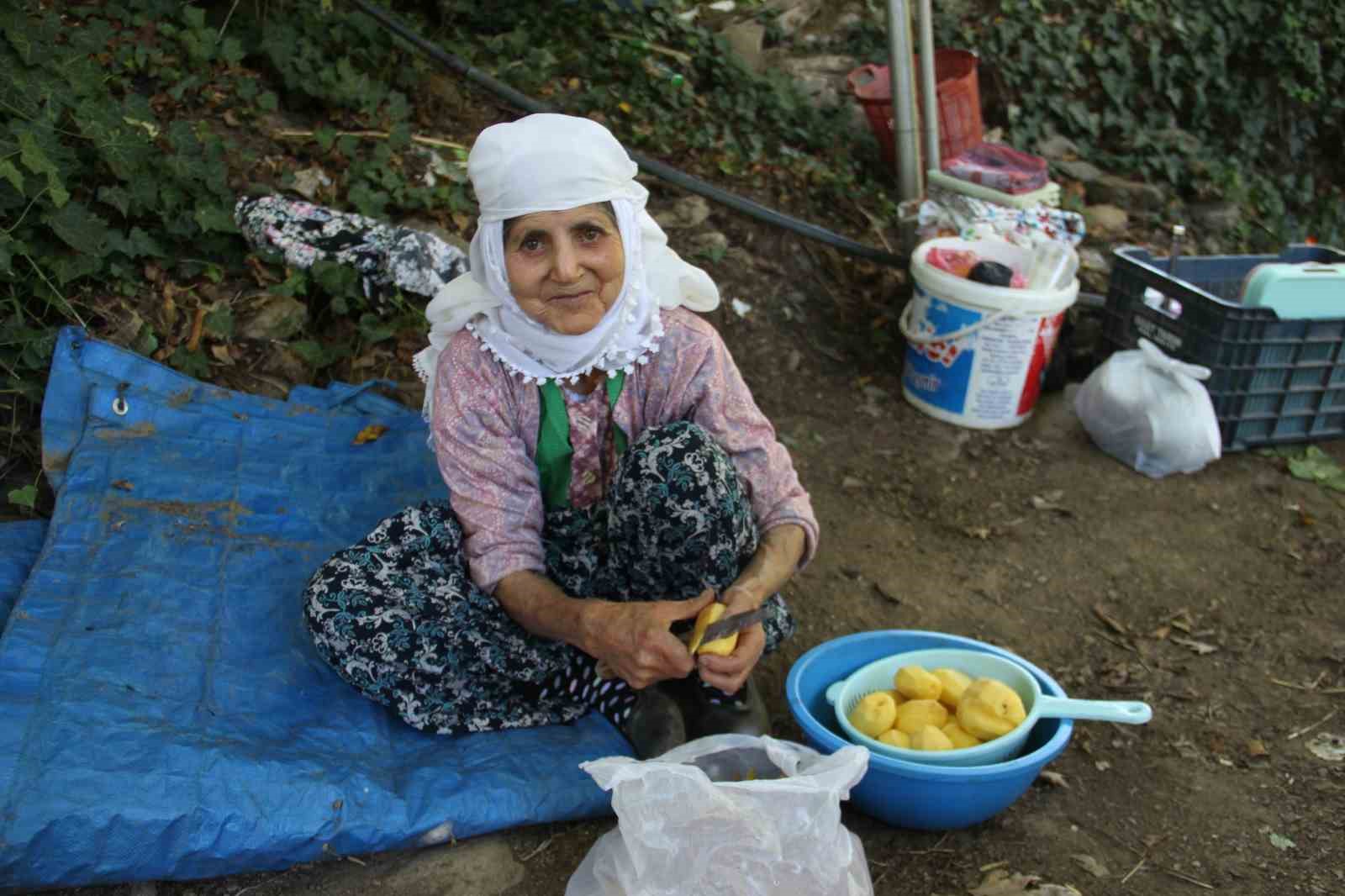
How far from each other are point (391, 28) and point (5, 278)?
5.10 ft

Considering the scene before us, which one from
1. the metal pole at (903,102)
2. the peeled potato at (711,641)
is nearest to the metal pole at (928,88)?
the metal pole at (903,102)

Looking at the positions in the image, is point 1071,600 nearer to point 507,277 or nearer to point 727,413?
point 727,413

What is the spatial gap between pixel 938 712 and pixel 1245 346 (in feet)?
5.70

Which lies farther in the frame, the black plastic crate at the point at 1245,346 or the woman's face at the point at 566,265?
the black plastic crate at the point at 1245,346

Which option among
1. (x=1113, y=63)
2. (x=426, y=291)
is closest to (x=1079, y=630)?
(x=426, y=291)

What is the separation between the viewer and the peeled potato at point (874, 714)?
1924 millimetres

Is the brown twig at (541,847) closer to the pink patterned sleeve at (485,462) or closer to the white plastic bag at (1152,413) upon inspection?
the pink patterned sleeve at (485,462)

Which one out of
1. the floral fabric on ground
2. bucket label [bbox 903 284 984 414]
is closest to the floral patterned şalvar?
the floral fabric on ground

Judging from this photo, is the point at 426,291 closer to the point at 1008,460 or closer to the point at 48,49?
the point at 48,49

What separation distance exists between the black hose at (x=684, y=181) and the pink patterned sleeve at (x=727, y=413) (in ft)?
5.88

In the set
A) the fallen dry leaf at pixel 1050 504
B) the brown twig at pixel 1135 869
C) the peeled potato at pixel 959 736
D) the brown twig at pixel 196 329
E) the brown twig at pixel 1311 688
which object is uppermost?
the brown twig at pixel 196 329

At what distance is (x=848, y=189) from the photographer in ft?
13.5

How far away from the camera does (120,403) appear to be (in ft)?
8.13

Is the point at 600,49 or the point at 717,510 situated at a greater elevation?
the point at 600,49
